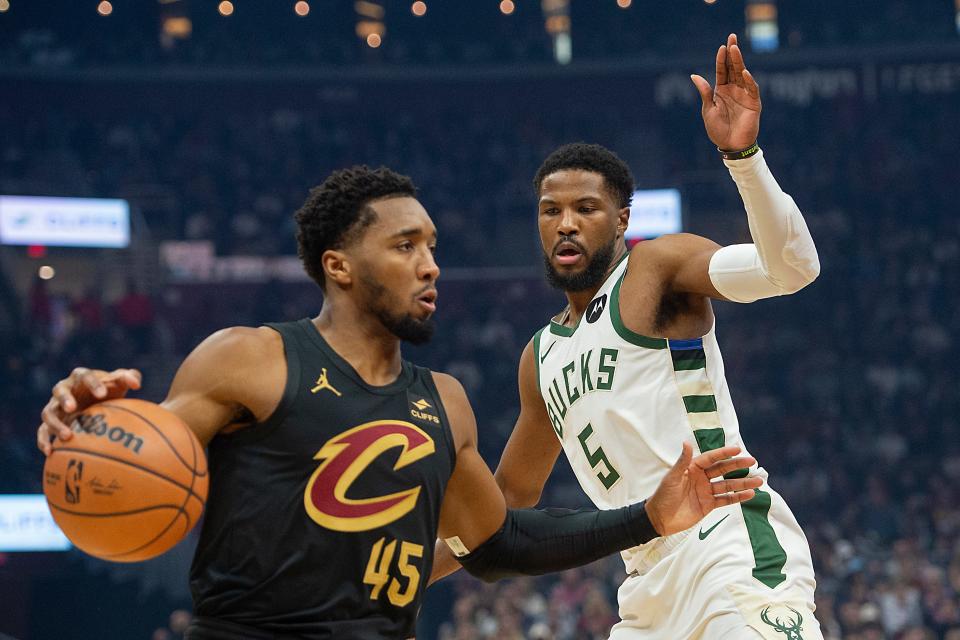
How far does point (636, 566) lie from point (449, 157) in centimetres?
1962

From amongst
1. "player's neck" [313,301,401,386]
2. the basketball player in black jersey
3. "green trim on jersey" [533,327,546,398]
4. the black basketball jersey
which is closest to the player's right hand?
the basketball player in black jersey

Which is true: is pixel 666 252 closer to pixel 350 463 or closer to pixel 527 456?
pixel 527 456

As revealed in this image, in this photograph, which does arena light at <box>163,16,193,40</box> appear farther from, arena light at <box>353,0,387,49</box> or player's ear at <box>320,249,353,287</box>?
player's ear at <box>320,249,353,287</box>

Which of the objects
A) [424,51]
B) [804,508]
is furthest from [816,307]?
[424,51]

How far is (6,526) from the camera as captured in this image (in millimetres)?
16078

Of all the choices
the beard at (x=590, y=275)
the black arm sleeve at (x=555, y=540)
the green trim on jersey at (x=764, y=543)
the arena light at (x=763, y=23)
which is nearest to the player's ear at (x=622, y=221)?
the beard at (x=590, y=275)

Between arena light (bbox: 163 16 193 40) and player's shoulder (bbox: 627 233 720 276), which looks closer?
player's shoulder (bbox: 627 233 720 276)

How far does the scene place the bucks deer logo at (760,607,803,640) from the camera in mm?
3803

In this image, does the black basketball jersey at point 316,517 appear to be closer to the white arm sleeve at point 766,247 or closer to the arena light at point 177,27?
the white arm sleeve at point 766,247

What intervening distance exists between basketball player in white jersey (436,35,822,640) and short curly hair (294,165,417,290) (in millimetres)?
1093

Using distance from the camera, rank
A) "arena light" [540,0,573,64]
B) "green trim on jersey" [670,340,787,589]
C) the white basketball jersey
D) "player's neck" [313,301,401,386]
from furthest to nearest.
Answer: "arena light" [540,0,573,64] → the white basketball jersey → "green trim on jersey" [670,340,787,589] → "player's neck" [313,301,401,386]

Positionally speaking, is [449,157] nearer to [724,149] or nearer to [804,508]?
[804,508]

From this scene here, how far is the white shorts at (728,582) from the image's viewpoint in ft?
12.9

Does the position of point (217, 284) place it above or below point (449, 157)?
below
